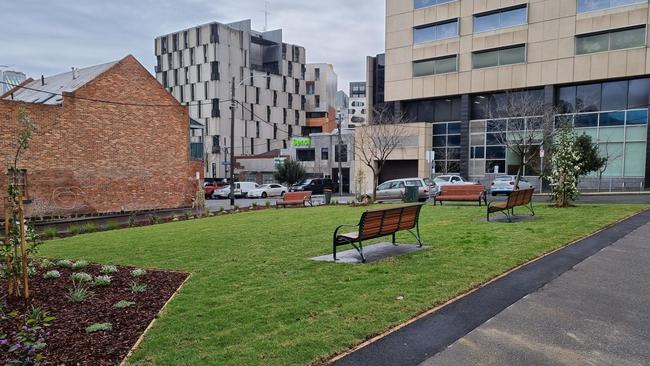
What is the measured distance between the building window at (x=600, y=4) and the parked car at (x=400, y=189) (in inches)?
865

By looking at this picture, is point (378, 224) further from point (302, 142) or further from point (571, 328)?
point (302, 142)

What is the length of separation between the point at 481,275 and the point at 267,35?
271ft

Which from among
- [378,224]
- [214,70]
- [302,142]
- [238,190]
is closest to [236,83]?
[214,70]

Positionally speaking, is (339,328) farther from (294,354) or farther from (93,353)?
(93,353)

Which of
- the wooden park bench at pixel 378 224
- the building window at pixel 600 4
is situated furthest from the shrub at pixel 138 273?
the building window at pixel 600 4

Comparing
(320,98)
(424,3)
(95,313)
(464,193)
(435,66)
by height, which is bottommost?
(95,313)

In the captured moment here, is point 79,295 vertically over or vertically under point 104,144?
under

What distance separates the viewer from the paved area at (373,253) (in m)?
8.38

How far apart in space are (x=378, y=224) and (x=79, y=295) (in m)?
4.89

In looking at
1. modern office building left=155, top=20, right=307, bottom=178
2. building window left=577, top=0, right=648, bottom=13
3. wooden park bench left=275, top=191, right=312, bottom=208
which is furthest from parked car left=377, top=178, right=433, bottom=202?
modern office building left=155, top=20, right=307, bottom=178

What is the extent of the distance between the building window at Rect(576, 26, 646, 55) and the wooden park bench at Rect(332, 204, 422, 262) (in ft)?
117

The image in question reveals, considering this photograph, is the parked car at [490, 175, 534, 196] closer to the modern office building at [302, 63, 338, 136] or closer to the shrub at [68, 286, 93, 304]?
the shrub at [68, 286, 93, 304]

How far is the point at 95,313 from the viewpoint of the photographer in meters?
5.75

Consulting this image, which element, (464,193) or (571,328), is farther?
(464,193)
